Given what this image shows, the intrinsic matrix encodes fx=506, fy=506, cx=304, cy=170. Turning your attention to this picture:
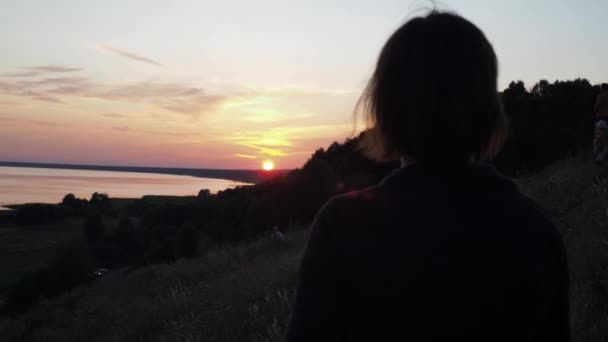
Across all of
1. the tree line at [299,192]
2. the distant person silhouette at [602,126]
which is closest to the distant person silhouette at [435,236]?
the tree line at [299,192]

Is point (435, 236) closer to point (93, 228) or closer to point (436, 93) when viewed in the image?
point (436, 93)

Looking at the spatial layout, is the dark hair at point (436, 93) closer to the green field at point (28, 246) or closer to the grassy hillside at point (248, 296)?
the grassy hillside at point (248, 296)

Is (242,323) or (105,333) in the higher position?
(242,323)

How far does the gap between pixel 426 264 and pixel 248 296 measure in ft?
17.6

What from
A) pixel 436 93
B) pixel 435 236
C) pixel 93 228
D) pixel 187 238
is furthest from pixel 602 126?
pixel 93 228

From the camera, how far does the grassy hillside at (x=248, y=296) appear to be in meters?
4.07

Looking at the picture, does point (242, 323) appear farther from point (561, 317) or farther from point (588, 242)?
point (561, 317)

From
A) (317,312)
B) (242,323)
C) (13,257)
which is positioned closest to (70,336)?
(242,323)

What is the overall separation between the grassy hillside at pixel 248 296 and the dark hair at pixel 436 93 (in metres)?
2.42

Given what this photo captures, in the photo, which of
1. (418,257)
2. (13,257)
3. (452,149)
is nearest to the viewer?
(418,257)

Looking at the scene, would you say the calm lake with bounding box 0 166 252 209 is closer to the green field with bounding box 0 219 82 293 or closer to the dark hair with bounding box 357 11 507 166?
the green field with bounding box 0 219 82 293

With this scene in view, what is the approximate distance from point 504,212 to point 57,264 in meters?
37.1

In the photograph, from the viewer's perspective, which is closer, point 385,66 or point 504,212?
point 504,212

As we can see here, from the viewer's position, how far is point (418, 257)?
124 centimetres
